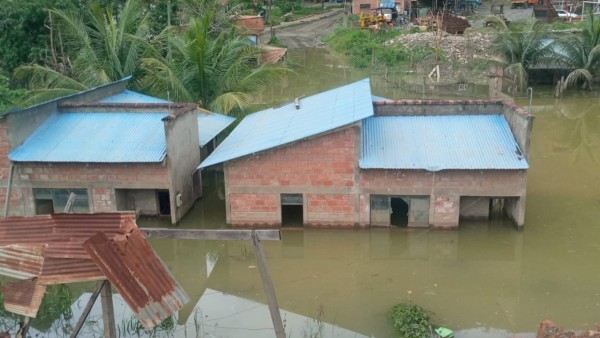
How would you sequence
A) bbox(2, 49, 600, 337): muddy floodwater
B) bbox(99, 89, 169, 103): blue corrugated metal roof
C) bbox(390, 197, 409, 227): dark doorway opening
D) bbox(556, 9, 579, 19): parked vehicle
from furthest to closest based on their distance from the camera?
bbox(556, 9, 579, 19): parked vehicle < bbox(99, 89, 169, 103): blue corrugated metal roof < bbox(390, 197, 409, 227): dark doorway opening < bbox(2, 49, 600, 337): muddy floodwater

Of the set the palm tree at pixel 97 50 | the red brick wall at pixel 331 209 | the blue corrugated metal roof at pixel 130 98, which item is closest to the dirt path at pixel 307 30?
the palm tree at pixel 97 50

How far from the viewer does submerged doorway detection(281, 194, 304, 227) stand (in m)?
14.5

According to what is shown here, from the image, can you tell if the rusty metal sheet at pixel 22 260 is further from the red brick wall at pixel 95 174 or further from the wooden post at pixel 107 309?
the red brick wall at pixel 95 174

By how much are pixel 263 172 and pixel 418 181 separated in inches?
140

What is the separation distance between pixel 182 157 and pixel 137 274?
347 inches

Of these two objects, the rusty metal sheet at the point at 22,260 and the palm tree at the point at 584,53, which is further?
the palm tree at the point at 584,53

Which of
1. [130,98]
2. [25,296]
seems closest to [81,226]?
[25,296]

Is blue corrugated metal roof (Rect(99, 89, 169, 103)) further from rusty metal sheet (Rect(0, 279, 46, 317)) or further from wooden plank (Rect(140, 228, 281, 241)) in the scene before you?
rusty metal sheet (Rect(0, 279, 46, 317))

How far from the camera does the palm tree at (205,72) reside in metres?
18.5

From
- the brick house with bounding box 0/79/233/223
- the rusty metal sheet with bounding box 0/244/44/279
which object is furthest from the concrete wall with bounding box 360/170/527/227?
the rusty metal sheet with bounding box 0/244/44/279

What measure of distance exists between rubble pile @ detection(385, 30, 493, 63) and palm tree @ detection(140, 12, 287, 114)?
1904 centimetres

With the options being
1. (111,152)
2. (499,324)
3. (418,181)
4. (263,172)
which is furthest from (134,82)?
(499,324)

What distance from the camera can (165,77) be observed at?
18.6 meters

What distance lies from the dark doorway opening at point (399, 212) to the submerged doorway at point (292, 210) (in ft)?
7.43
